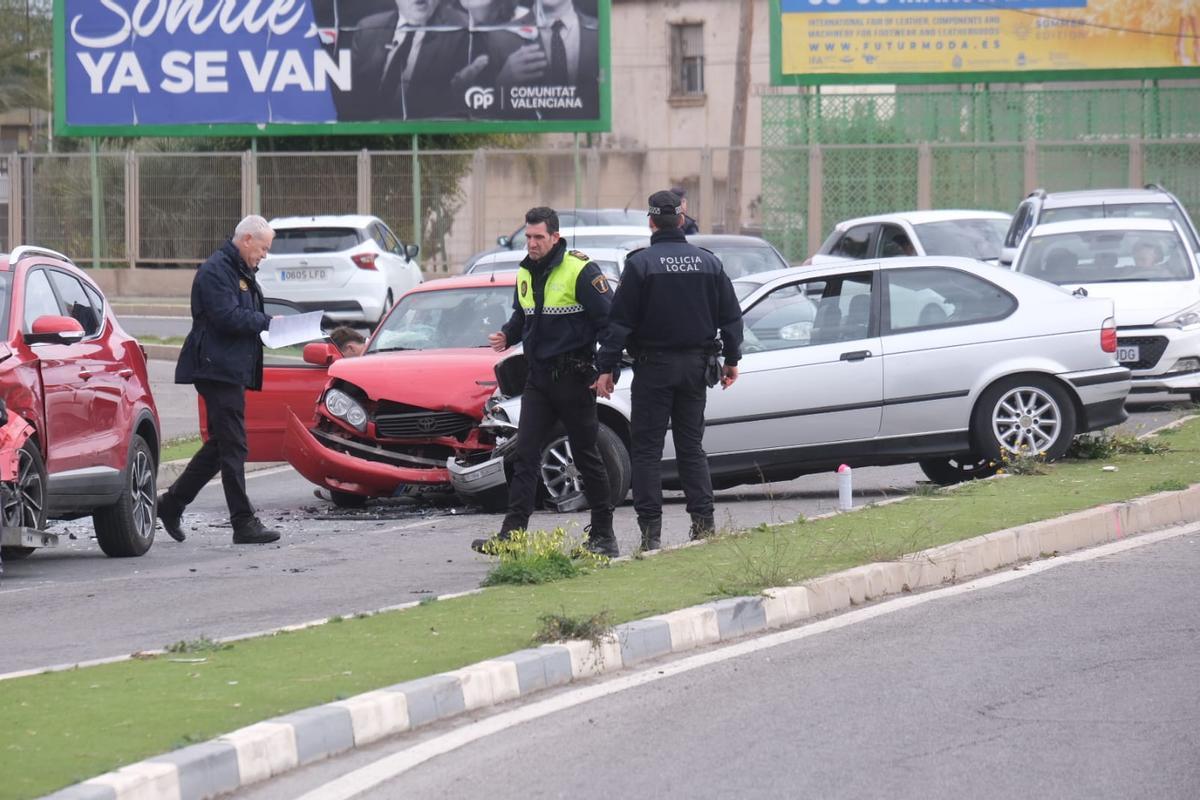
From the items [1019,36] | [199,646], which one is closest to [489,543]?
[199,646]

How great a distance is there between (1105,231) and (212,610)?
12.1m

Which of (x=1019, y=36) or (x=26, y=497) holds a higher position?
(x=1019, y=36)

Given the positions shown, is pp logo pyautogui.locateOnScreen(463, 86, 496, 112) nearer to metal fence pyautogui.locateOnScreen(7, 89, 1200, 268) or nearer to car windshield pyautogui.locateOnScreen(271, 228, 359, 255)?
metal fence pyautogui.locateOnScreen(7, 89, 1200, 268)

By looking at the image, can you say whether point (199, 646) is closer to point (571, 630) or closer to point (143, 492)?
point (571, 630)

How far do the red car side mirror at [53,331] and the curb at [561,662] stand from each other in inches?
163

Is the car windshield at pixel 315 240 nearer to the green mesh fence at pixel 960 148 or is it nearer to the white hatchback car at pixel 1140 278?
the green mesh fence at pixel 960 148

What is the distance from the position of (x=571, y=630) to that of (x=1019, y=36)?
1145 inches

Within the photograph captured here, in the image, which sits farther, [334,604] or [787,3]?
[787,3]

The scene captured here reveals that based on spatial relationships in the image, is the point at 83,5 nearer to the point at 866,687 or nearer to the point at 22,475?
the point at 22,475

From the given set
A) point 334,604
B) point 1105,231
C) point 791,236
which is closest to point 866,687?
point 334,604

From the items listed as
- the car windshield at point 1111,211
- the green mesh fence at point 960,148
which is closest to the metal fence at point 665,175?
the green mesh fence at point 960,148

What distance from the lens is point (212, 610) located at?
9.20 metres

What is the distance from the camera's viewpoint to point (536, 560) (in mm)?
9281

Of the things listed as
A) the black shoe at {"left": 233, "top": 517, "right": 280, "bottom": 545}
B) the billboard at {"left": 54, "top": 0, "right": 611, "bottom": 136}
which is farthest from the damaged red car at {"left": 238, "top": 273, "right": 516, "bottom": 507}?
the billboard at {"left": 54, "top": 0, "right": 611, "bottom": 136}
